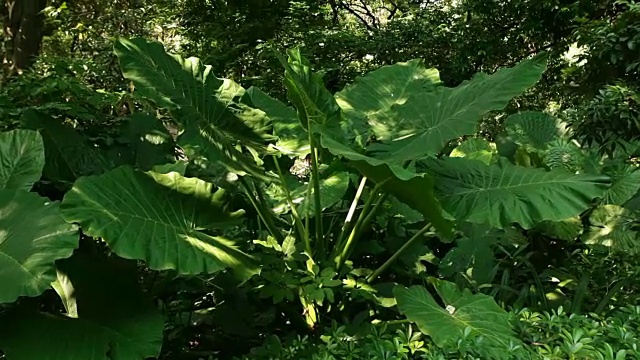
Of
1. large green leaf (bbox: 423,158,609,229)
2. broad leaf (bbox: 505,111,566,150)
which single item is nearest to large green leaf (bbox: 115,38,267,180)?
large green leaf (bbox: 423,158,609,229)

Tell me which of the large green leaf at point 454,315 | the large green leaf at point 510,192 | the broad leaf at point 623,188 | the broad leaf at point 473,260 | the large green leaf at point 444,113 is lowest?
the broad leaf at point 473,260

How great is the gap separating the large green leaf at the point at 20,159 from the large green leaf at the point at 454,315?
1.22 metres

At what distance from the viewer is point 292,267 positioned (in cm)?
199

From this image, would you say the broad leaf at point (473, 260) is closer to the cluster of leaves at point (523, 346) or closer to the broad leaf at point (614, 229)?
the broad leaf at point (614, 229)

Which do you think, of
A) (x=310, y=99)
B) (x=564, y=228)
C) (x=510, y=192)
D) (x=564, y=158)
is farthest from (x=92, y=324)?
(x=564, y=158)

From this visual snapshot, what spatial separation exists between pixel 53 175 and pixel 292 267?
3.20 ft

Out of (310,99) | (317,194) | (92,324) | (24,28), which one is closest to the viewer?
(92,324)

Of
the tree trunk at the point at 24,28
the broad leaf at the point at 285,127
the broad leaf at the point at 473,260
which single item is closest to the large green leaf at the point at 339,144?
the broad leaf at the point at 285,127

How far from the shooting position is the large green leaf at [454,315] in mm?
1558

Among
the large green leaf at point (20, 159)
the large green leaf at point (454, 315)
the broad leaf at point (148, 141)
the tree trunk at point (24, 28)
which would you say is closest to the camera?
the large green leaf at point (454, 315)

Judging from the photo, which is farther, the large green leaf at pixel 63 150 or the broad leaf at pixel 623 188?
the broad leaf at pixel 623 188

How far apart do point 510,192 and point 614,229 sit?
69 centimetres

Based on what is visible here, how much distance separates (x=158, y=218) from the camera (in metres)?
1.82

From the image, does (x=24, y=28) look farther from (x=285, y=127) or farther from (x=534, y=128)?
(x=534, y=128)
